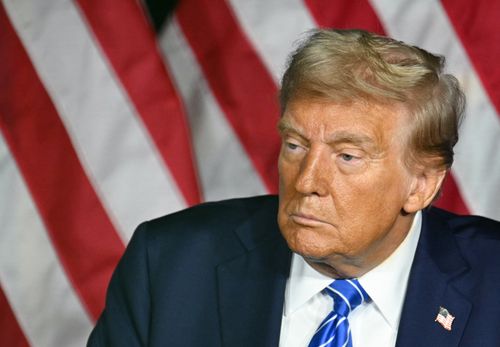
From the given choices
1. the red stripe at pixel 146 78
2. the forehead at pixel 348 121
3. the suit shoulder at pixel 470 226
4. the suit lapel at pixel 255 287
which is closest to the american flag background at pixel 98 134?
the red stripe at pixel 146 78

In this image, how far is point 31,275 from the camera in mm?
3395

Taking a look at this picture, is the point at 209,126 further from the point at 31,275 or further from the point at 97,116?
the point at 31,275

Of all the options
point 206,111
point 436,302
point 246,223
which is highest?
point 206,111

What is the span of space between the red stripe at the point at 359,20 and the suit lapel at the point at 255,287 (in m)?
0.80

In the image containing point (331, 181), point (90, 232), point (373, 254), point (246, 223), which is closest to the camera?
point (331, 181)

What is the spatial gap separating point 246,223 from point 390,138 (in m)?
0.47

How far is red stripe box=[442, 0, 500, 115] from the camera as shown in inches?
133

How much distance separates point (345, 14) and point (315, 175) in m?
1.12

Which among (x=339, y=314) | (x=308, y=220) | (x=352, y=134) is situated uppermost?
(x=352, y=134)

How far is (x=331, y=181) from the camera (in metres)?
2.38

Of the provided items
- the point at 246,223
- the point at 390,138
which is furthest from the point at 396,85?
the point at 246,223

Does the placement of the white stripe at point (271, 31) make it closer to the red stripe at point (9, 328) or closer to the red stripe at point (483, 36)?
the red stripe at point (483, 36)

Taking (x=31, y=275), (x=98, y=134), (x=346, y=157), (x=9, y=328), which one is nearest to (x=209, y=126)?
(x=98, y=134)

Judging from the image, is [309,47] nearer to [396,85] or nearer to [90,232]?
[396,85]
